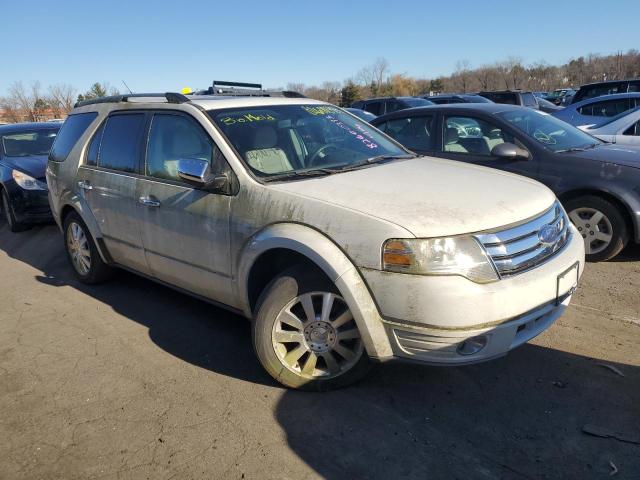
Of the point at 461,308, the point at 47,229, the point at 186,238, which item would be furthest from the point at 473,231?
the point at 47,229

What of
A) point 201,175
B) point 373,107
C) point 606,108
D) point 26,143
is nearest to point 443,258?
point 201,175

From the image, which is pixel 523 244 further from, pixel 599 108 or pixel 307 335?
pixel 599 108

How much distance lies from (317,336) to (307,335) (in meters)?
0.07

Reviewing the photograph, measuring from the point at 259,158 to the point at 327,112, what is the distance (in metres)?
1.12

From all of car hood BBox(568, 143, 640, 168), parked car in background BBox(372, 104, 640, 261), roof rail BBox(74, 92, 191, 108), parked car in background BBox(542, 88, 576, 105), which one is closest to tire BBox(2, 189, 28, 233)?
roof rail BBox(74, 92, 191, 108)

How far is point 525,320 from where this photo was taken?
9.12 ft

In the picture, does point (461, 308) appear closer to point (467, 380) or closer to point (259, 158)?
point (467, 380)

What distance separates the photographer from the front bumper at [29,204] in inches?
304

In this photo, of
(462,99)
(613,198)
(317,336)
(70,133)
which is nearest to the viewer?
(317,336)

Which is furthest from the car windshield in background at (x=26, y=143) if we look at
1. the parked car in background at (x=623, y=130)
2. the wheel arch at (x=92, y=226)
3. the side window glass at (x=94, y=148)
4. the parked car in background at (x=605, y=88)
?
the parked car in background at (x=605, y=88)

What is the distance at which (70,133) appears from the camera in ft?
17.3

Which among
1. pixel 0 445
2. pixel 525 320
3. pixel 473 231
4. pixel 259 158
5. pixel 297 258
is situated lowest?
pixel 0 445

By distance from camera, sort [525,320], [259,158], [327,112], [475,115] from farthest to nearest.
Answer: [475,115] → [327,112] → [259,158] → [525,320]

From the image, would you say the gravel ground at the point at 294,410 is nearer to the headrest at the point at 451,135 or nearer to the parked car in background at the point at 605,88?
the headrest at the point at 451,135
